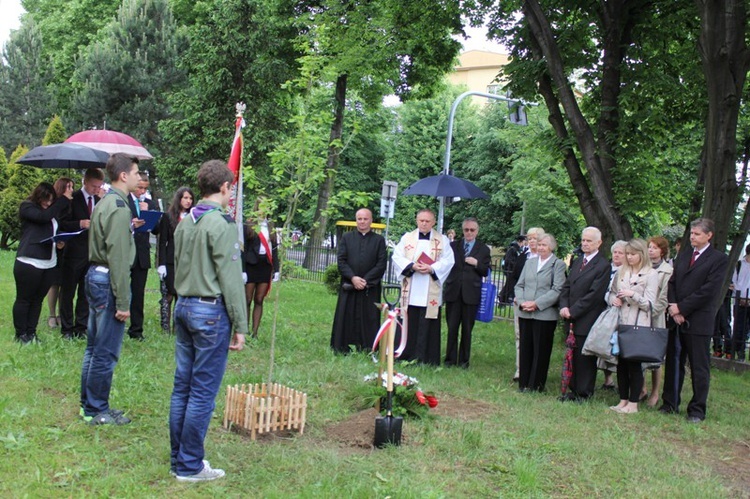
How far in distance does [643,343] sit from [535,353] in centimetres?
145

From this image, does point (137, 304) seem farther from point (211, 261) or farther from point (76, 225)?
point (211, 261)

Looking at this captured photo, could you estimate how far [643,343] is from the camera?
7.54 m

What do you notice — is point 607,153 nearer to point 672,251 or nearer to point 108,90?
point 672,251

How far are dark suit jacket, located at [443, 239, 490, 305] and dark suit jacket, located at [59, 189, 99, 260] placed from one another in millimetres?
4837

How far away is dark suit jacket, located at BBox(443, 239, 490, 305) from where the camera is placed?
9.98 metres

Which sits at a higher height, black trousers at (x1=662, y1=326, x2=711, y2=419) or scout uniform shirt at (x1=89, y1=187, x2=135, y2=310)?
scout uniform shirt at (x1=89, y1=187, x2=135, y2=310)

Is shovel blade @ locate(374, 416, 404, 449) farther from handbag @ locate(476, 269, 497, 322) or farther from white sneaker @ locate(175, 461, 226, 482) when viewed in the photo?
handbag @ locate(476, 269, 497, 322)

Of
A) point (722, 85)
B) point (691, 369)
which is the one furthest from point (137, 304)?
point (722, 85)

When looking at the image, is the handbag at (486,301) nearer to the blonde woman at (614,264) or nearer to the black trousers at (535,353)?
the black trousers at (535,353)

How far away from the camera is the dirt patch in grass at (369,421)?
5.95m

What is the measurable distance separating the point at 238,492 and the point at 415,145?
43295mm

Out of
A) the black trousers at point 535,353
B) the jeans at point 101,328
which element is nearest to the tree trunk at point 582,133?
the black trousers at point 535,353

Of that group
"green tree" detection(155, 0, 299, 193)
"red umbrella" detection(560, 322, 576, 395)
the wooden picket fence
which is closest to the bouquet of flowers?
the wooden picket fence

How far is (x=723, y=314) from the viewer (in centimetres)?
1247
